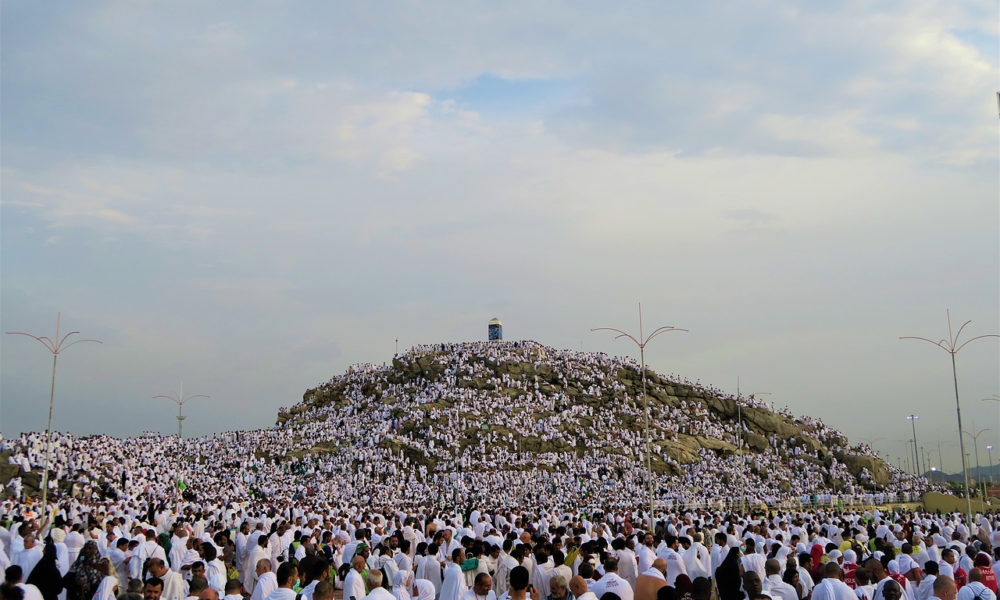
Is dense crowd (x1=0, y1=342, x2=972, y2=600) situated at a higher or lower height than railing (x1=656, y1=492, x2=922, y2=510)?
higher

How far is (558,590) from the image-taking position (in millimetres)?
9203

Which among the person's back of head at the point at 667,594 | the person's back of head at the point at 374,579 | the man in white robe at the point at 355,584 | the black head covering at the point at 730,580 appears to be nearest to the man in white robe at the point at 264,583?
the man in white robe at the point at 355,584

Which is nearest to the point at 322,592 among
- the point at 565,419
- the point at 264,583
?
the point at 264,583

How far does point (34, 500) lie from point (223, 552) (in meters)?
30.4

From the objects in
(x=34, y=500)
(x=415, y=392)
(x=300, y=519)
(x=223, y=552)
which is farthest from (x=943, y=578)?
(x=415, y=392)

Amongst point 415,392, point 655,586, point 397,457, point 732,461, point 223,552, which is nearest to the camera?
point 655,586

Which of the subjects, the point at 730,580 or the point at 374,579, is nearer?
the point at 374,579

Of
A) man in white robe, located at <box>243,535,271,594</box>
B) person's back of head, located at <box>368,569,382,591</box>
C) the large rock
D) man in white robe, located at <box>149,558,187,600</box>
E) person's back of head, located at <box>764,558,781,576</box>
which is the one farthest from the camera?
the large rock

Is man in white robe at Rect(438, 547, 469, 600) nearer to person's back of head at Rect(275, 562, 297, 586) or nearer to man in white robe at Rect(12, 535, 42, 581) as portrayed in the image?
person's back of head at Rect(275, 562, 297, 586)

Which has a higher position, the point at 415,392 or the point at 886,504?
the point at 415,392

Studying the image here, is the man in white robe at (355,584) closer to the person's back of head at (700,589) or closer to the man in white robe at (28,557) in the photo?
the person's back of head at (700,589)

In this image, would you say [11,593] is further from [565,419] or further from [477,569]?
[565,419]

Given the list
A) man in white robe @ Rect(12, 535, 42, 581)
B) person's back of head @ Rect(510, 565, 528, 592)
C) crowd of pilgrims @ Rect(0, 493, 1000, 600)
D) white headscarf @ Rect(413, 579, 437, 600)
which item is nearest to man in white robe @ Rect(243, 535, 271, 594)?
crowd of pilgrims @ Rect(0, 493, 1000, 600)

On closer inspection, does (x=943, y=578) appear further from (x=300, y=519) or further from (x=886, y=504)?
(x=886, y=504)
